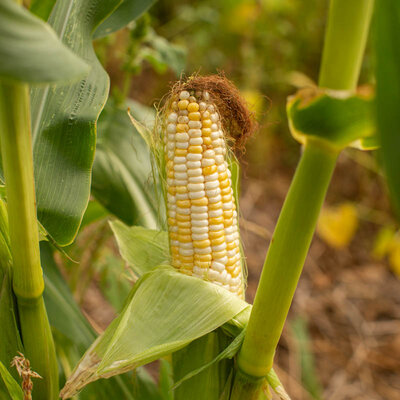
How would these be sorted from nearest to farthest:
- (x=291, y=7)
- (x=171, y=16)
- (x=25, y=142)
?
(x=25, y=142) < (x=291, y=7) < (x=171, y=16)

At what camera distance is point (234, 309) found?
48 centimetres

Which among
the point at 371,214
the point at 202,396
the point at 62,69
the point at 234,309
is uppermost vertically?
the point at 62,69

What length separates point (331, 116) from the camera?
31cm

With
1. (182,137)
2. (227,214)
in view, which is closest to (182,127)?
(182,137)

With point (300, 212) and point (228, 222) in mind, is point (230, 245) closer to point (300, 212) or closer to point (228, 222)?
point (228, 222)

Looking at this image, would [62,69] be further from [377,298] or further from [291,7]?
[291,7]

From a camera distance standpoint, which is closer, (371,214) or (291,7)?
(371,214)

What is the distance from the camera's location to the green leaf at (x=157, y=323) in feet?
1.45

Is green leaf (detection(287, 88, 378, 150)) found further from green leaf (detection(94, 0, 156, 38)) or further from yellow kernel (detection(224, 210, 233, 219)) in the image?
green leaf (detection(94, 0, 156, 38))

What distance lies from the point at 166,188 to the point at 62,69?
316 mm

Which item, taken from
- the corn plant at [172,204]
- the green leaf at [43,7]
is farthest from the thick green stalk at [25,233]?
the green leaf at [43,7]

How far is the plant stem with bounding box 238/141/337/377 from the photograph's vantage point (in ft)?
1.14

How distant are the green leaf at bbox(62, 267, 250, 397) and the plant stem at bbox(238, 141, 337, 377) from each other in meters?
0.05

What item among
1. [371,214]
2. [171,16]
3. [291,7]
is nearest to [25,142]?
[371,214]
